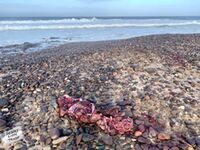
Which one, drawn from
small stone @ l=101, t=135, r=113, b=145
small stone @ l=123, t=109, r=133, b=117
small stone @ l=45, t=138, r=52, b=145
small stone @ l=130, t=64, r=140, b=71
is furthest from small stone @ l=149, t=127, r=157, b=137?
small stone @ l=130, t=64, r=140, b=71

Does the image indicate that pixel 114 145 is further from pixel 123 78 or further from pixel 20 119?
pixel 123 78

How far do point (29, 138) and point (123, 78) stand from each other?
282cm

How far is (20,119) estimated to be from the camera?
612cm

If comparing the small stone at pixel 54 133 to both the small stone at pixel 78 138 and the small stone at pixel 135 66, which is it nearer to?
the small stone at pixel 78 138

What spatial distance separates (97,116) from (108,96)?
1049 millimetres

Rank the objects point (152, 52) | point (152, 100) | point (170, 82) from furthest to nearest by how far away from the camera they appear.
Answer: point (152, 52), point (170, 82), point (152, 100)

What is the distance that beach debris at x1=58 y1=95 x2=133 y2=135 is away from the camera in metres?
5.62

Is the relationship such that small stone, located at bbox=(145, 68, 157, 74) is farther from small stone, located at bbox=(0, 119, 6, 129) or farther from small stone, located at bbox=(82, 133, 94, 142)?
small stone, located at bbox=(0, 119, 6, 129)

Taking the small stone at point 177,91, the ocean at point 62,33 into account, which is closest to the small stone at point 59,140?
the small stone at point 177,91

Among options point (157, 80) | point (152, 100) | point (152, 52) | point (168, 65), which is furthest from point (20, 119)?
point (152, 52)

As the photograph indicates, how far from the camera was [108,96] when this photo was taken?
22.2 feet

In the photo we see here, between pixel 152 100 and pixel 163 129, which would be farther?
pixel 152 100

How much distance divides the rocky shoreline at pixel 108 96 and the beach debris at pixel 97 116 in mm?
98

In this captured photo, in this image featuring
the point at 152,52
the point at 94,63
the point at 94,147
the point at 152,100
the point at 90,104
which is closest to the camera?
the point at 94,147
